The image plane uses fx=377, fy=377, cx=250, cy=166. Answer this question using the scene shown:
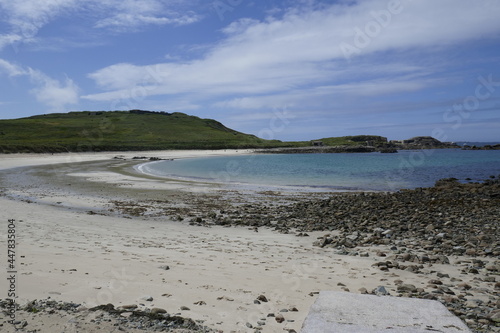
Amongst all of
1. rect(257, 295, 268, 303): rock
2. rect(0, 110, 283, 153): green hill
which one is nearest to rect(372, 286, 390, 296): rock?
rect(257, 295, 268, 303): rock

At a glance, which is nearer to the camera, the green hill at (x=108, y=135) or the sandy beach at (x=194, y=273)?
the sandy beach at (x=194, y=273)

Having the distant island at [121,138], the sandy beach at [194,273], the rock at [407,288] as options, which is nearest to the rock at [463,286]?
the sandy beach at [194,273]

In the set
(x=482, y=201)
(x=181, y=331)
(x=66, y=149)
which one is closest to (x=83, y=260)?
(x=181, y=331)

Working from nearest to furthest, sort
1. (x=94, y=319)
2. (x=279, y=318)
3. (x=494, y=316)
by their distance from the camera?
(x=94, y=319) → (x=279, y=318) → (x=494, y=316)

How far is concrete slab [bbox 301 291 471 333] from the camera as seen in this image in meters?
4.98

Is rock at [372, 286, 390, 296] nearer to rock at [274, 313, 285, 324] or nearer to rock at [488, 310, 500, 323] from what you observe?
rock at [488, 310, 500, 323]

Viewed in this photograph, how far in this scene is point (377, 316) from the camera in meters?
5.38

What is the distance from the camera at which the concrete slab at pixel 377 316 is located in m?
4.98

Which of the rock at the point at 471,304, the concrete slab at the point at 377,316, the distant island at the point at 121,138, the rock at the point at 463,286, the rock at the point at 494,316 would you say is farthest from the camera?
the distant island at the point at 121,138

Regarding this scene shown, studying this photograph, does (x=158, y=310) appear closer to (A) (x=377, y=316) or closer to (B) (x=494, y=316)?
(A) (x=377, y=316)

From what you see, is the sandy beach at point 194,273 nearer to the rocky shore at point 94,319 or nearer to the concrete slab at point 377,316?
the rocky shore at point 94,319

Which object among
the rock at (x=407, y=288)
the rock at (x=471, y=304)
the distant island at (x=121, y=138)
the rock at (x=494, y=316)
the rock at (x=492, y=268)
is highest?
the distant island at (x=121, y=138)

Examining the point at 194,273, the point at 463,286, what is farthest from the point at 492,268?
the point at 194,273

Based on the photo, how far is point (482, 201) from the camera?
22.2 metres
